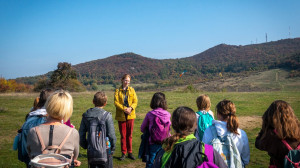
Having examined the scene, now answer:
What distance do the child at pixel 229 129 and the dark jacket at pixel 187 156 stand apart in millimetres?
1052

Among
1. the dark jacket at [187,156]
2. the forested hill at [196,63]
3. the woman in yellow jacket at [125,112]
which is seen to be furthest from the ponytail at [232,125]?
the forested hill at [196,63]

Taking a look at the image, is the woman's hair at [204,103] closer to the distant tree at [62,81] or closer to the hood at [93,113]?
the hood at [93,113]

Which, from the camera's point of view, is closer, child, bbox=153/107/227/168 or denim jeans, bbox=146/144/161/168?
child, bbox=153/107/227/168

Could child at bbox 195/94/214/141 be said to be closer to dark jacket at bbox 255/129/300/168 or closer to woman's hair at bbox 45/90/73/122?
dark jacket at bbox 255/129/300/168

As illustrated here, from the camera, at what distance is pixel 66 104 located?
2637 mm

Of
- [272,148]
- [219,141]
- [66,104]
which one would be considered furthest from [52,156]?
[272,148]

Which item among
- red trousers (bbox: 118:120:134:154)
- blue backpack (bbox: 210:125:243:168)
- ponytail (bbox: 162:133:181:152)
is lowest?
red trousers (bbox: 118:120:134:154)

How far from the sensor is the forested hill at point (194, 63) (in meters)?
92.4

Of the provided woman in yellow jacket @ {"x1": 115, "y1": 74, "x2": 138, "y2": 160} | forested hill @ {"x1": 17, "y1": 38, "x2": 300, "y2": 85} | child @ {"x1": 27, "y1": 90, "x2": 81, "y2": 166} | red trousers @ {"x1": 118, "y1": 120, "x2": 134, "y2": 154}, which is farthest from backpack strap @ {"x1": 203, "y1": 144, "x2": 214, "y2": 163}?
forested hill @ {"x1": 17, "y1": 38, "x2": 300, "y2": 85}

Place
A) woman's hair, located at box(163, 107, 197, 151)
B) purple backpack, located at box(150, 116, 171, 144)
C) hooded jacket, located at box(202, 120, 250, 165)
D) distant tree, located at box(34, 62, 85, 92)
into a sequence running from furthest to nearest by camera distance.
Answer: distant tree, located at box(34, 62, 85, 92), purple backpack, located at box(150, 116, 171, 144), hooded jacket, located at box(202, 120, 250, 165), woman's hair, located at box(163, 107, 197, 151)

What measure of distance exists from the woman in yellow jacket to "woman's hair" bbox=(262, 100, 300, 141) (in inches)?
156

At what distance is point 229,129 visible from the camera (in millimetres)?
3238

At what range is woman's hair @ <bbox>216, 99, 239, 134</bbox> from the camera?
3225 millimetres

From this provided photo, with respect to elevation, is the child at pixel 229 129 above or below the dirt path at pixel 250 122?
above
